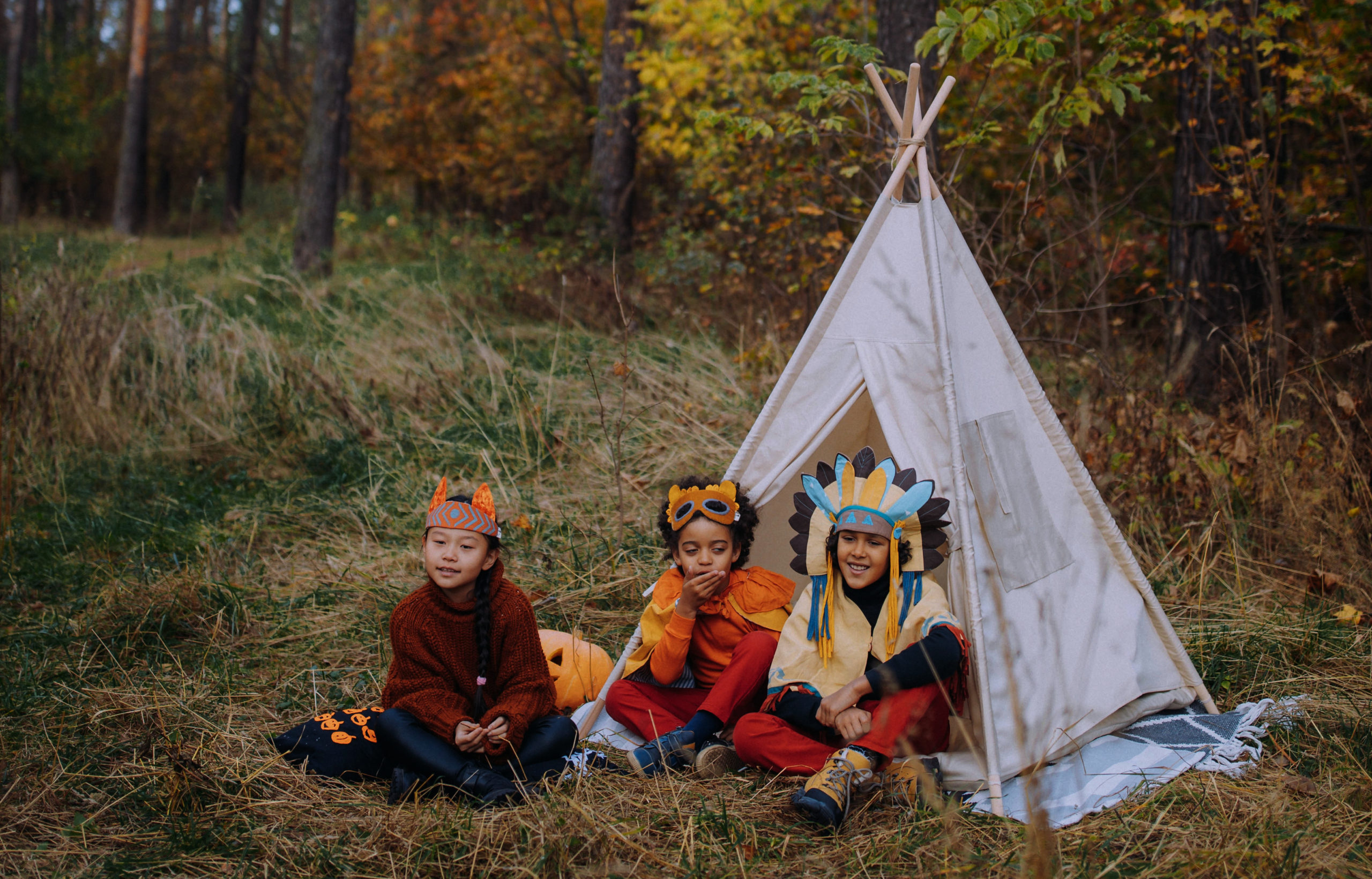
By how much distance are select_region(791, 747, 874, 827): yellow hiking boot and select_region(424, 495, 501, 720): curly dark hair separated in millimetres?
1002

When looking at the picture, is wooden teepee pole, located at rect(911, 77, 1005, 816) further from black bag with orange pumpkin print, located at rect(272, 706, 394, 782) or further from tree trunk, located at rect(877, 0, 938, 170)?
tree trunk, located at rect(877, 0, 938, 170)

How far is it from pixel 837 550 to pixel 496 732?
3.80 ft

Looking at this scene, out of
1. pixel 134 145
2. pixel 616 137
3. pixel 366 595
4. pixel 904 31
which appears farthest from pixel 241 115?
pixel 366 595

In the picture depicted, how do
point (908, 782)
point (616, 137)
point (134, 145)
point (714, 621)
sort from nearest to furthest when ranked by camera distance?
point (908, 782) < point (714, 621) < point (616, 137) < point (134, 145)

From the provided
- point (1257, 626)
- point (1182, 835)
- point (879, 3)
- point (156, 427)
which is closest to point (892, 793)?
point (1182, 835)

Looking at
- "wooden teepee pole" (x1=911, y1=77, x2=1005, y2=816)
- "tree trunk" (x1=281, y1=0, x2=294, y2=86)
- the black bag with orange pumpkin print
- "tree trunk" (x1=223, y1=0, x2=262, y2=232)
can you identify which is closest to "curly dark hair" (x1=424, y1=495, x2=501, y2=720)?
the black bag with orange pumpkin print

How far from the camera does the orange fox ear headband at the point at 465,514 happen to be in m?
3.02

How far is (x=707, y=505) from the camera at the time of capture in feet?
10.6

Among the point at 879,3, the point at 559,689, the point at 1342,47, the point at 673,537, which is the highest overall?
the point at 1342,47

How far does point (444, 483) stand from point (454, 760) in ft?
2.69

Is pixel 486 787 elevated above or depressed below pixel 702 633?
below

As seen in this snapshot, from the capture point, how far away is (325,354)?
7008mm

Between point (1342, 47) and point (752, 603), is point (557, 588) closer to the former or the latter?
point (752, 603)

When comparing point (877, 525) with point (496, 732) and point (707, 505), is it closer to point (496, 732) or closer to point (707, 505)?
point (707, 505)
